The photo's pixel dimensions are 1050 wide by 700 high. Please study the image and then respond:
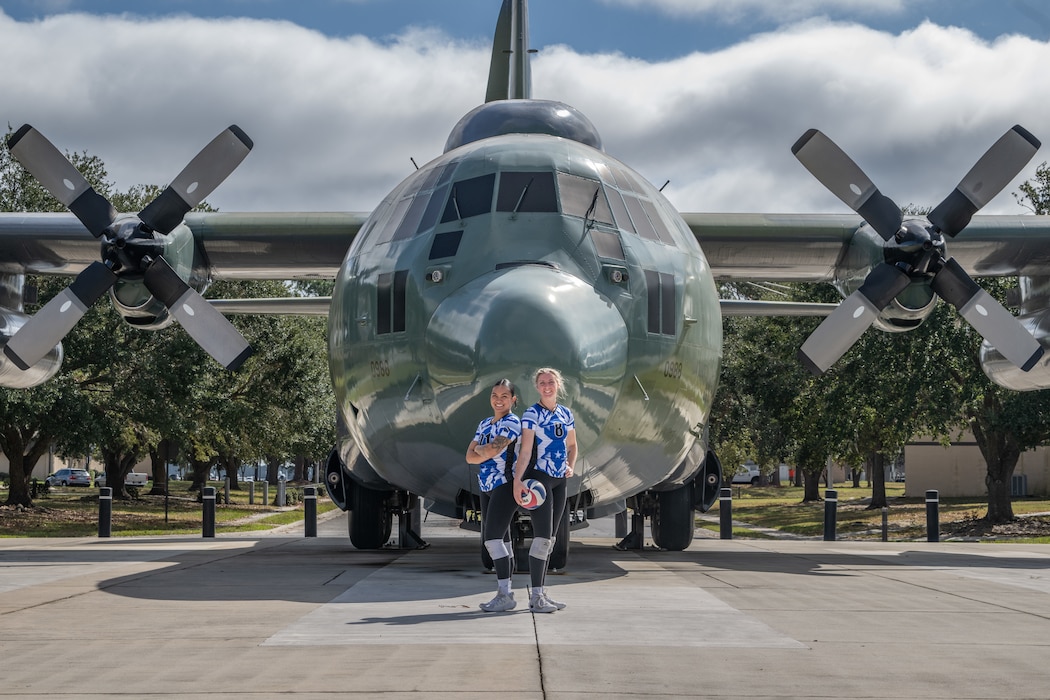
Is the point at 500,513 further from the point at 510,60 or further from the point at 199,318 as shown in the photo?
the point at 510,60

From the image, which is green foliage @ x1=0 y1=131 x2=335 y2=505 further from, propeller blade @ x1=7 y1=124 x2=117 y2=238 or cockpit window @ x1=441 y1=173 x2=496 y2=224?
cockpit window @ x1=441 y1=173 x2=496 y2=224

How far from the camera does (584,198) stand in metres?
10.7

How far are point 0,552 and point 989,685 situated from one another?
12948 millimetres

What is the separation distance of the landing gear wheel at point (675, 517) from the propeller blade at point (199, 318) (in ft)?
18.1

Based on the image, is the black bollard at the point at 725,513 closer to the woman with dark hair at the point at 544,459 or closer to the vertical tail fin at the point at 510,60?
the vertical tail fin at the point at 510,60

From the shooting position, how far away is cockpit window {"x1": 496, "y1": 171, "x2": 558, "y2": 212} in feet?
34.1

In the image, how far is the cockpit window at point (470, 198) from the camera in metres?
10.5

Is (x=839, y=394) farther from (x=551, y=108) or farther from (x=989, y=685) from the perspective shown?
(x=989, y=685)

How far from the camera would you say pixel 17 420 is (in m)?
27.7

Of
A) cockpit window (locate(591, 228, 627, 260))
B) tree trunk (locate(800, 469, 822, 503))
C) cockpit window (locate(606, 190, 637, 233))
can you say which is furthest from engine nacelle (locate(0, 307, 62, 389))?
tree trunk (locate(800, 469, 822, 503))

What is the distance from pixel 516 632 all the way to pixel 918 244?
8662 millimetres

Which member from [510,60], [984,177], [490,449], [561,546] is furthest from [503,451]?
[510,60]

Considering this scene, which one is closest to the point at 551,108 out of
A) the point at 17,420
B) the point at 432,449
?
the point at 432,449

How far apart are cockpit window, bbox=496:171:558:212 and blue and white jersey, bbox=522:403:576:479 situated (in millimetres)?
2939
